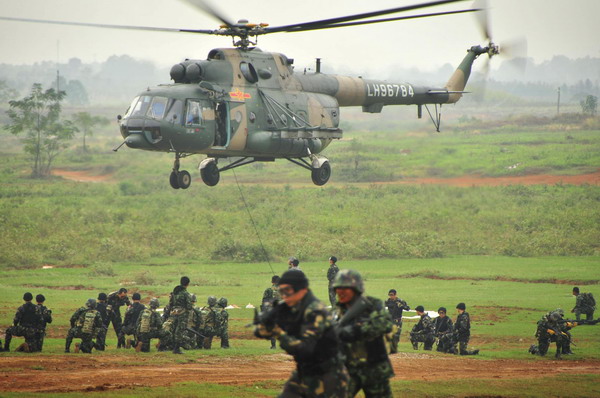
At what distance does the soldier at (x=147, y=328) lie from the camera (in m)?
20.9

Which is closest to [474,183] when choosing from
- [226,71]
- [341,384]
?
[226,71]

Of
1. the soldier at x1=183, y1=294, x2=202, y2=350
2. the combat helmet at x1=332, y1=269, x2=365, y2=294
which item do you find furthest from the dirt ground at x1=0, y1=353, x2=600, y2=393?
the combat helmet at x1=332, y1=269, x2=365, y2=294

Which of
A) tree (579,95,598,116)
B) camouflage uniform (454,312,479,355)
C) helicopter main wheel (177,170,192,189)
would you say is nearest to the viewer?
camouflage uniform (454,312,479,355)

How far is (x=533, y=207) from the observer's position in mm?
51281

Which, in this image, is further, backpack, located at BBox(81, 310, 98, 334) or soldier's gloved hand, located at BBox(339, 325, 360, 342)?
backpack, located at BBox(81, 310, 98, 334)

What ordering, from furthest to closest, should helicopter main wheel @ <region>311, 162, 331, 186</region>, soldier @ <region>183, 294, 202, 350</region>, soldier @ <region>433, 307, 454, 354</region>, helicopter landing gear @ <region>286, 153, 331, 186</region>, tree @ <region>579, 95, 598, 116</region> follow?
tree @ <region>579, 95, 598, 116</region> → helicopter main wheel @ <region>311, 162, 331, 186</region> → helicopter landing gear @ <region>286, 153, 331, 186</region> → soldier @ <region>433, 307, 454, 354</region> → soldier @ <region>183, 294, 202, 350</region>

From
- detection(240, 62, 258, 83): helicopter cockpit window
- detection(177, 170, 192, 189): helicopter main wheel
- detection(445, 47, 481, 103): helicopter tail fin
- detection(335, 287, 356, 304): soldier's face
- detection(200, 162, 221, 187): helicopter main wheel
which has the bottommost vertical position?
detection(335, 287, 356, 304): soldier's face

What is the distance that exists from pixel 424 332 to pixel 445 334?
1.67ft

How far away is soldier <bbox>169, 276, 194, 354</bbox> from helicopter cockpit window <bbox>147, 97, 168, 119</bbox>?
496 centimetres

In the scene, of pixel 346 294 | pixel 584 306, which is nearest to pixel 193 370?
pixel 346 294

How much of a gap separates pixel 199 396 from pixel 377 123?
279 ft

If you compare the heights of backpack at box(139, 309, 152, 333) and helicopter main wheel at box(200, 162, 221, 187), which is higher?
helicopter main wheel at box(200, 162, 221, 187)

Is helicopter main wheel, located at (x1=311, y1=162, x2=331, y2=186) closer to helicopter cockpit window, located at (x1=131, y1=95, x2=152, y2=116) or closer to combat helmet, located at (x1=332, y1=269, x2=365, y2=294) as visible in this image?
helicopter cockpit window, located at (x1=131, y1=95, x2=152, y2=116)

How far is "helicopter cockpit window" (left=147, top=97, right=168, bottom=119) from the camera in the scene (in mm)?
24016
